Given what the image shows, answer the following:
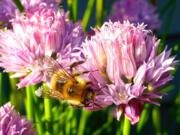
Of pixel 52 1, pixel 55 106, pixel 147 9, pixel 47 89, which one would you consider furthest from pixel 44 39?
→ pixel 147 9

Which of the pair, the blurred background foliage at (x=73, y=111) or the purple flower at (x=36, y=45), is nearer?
the purple flower at (x=36, y=45)

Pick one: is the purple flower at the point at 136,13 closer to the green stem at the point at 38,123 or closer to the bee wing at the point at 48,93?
the green stem at the point at 38,123

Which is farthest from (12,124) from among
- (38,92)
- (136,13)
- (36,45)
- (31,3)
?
(136,13)

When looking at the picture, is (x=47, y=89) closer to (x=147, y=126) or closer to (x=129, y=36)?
(x=129, y=36)

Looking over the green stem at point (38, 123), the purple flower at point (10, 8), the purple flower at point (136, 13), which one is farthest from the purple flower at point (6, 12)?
the purple flower at point (136, 13)

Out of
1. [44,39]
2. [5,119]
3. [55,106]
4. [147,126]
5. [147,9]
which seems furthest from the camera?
[147,126]

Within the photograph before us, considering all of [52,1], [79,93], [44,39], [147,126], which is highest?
[52,1]

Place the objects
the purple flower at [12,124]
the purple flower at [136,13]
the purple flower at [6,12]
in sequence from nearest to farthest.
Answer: the purple flower at [12,124] < the purple flower at [6,12] < the purple flower at [136,13]

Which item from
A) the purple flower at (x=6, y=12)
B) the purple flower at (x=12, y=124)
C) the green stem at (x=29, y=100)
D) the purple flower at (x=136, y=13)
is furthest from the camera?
the purple flower at (x=136, y=13)
